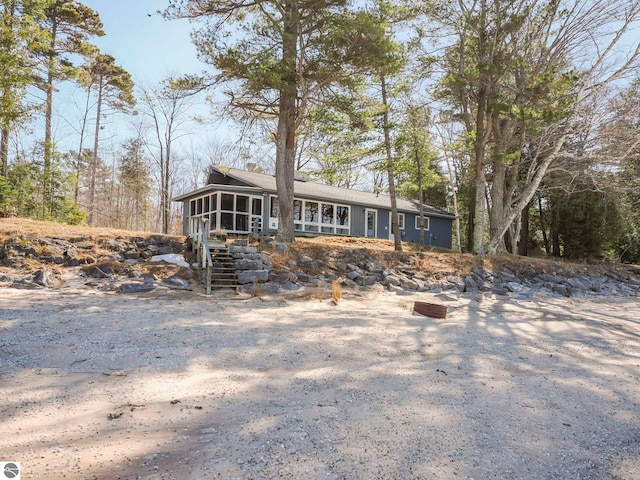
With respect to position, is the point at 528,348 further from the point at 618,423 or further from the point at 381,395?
the point at 381,395

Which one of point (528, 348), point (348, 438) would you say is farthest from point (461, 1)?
point (348, 438)

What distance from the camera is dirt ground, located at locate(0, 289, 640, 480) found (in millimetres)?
2098

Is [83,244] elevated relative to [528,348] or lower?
elevated

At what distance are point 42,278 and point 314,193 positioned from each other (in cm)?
1371

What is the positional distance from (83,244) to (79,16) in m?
16.4

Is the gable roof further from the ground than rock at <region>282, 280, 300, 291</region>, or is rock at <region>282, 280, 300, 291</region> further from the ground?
the gable roof

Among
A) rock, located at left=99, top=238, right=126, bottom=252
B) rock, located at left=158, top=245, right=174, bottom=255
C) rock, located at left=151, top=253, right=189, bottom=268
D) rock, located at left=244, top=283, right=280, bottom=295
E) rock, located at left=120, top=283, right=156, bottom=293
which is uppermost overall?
rock, located at left=99, top=238, right=126, bottom=252

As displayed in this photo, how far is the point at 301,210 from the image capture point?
789 inches

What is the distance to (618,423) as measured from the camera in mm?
2768

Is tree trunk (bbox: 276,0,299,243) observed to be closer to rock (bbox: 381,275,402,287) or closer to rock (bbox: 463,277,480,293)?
rock (bbox: 381,275,402,287)

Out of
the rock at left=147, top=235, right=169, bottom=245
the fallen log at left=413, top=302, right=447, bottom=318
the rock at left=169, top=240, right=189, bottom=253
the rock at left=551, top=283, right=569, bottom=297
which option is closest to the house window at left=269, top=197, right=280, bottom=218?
the rock at left=169, top=240, right=189, bottom=253

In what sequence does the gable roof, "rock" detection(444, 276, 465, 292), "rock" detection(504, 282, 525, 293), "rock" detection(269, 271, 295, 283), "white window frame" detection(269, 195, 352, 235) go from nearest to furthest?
1. "rock" detection(269, 271, 295, 283)
2. "rock" detection(444, 276, 465, 292)
3. "rock" detection(504, 282, 525, 293)
4. the gable roof
5. "white window frame" detection(269, 195, 352, 235)
